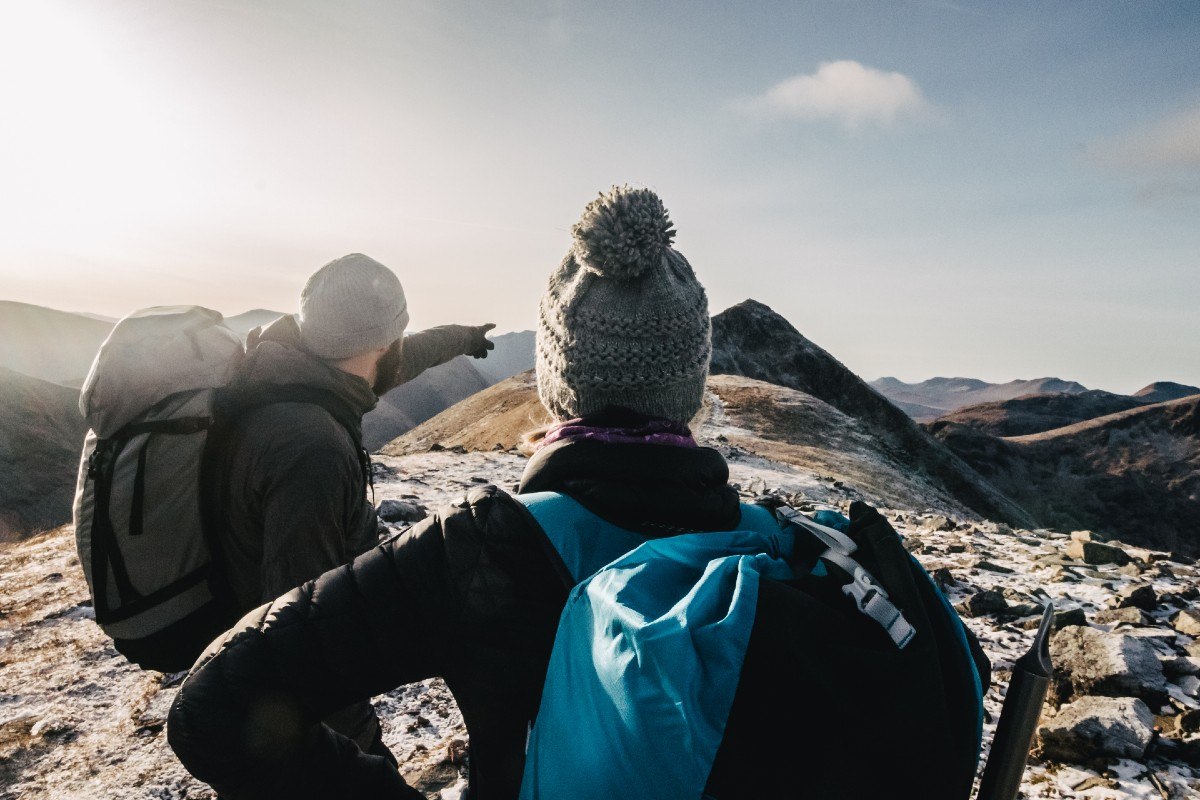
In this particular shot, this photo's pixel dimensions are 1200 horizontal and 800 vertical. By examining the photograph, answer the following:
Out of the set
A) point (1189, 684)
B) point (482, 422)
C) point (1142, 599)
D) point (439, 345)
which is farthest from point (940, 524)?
point (482, 422)

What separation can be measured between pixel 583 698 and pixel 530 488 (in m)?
0.58

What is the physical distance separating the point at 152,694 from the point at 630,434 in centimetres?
565

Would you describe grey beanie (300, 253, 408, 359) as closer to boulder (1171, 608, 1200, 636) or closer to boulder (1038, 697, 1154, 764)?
boulder (1038, 697, 1154, 764)

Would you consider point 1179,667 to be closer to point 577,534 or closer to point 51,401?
point 577,534

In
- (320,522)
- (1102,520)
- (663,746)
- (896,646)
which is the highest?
(896,646)

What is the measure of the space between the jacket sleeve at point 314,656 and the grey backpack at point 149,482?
1289mm

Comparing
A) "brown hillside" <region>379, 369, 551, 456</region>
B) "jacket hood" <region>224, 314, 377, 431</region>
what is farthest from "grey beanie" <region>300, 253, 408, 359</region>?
"brown hillside" <region>379, 369, 551, 456</region>

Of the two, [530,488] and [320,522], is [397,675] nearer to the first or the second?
[530,488]

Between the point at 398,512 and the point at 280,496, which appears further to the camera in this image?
the point at 398,512

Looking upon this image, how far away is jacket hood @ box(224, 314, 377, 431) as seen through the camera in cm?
262

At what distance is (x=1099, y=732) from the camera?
Result: 3.83 metres

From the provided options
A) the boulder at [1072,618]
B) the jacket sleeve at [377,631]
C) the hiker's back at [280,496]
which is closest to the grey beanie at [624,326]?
the jacket sleeve at [377,631]

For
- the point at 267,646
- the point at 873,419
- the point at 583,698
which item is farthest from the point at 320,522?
the point at 873,419

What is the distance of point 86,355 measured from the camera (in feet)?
249
